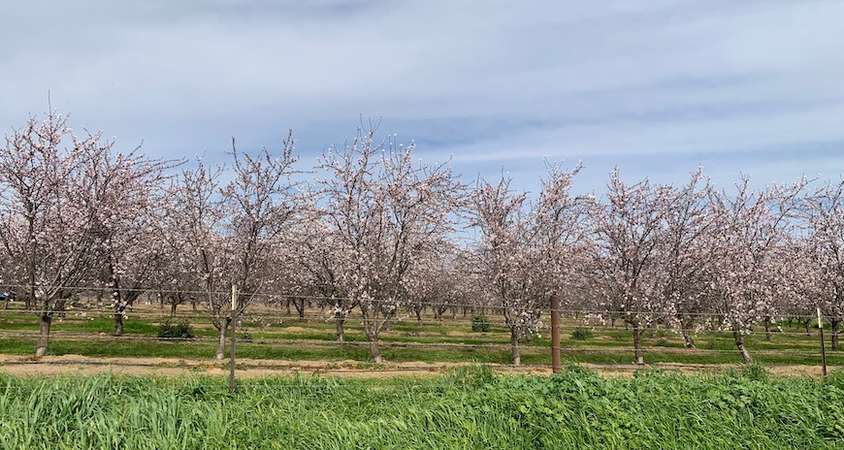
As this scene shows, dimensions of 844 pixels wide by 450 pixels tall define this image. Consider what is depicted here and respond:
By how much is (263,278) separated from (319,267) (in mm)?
2741

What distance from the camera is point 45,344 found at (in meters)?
14.9

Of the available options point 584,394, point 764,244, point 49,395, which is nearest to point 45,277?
point 49,395

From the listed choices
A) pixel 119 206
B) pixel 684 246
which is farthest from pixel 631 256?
pixel 119 206

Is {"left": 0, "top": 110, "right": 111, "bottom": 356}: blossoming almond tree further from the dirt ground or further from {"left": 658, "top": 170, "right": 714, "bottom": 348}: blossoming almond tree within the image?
{"left": 658, "top": 170, "right": 714, "bottom": 348}: blossoming almond tree

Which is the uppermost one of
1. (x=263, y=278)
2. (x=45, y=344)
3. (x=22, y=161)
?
(x=22, y=161)

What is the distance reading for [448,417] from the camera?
559 cm

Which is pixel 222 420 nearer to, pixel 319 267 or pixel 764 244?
pixel 319 267

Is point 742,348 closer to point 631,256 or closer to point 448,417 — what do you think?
point 631,256

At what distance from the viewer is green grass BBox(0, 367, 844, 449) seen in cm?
508

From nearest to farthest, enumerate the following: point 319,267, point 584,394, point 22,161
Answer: point 584,394 → point 22,161 → point 319,267

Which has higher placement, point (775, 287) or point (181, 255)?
point (181, 255)

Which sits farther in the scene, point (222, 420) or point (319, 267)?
point (319, 267)

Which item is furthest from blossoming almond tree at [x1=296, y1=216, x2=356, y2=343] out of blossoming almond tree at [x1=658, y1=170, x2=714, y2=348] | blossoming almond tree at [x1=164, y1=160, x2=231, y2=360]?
blossoming almond tree at [x1=658, y1=170, x2=714, y2=348]

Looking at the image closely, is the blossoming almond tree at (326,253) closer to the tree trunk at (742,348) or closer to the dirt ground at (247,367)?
the dirt ground at (247,367)
